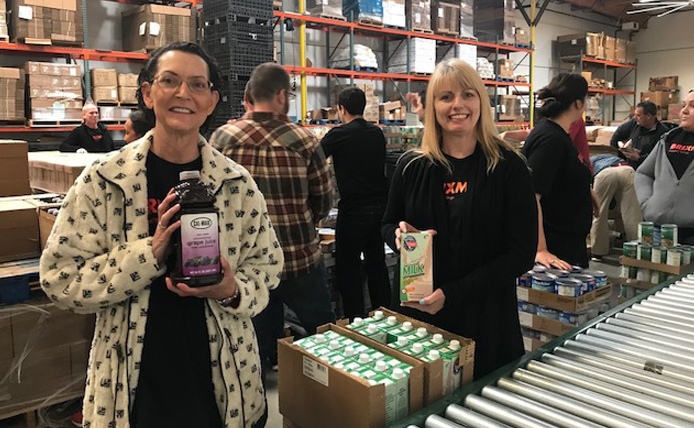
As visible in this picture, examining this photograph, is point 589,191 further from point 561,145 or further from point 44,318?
point 44,318

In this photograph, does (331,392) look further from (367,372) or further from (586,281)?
(586,281)

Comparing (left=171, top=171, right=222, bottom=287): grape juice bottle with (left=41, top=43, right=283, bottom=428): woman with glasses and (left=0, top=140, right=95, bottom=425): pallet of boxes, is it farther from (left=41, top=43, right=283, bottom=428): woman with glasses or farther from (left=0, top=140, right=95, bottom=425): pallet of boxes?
(left=0, top=140, right=95, bottom=425): pallet of boxes

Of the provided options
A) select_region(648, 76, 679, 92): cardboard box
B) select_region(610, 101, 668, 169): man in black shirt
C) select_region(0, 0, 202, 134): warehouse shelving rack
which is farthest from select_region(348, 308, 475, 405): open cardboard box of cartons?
select_region(648, 76, 679, 92): cardboard box

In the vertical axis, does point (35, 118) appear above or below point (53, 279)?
above

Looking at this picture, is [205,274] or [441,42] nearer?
[205,274]

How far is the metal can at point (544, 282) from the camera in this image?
2.67 meters

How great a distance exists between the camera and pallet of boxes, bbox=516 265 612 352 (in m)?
2.62

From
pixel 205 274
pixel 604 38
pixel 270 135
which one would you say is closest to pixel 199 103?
pixel 205 274

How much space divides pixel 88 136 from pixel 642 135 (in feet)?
21.8

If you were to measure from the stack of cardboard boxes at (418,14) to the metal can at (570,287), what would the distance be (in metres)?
7.75

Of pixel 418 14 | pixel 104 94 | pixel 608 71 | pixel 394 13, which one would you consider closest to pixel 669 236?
pixel 104 94

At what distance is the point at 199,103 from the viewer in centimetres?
147

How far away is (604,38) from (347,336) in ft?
49.0

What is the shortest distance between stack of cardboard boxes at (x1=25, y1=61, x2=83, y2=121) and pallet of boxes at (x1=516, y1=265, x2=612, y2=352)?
5.33m
